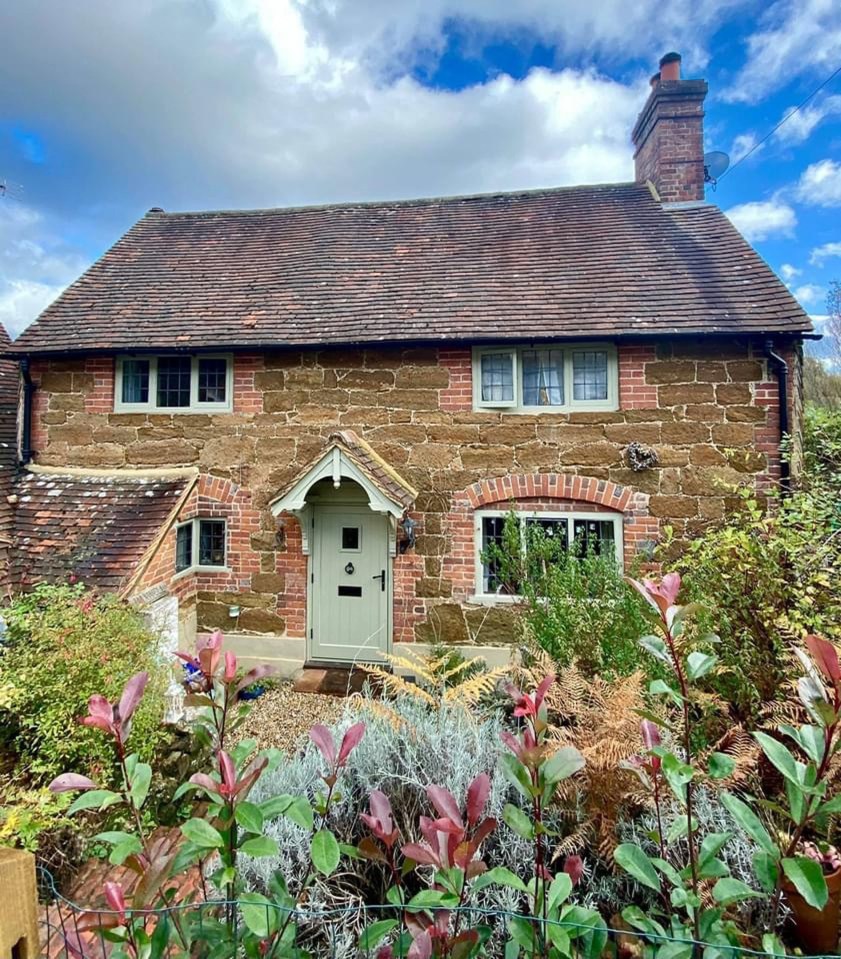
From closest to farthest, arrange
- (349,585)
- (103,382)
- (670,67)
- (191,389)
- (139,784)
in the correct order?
(139,784) < (349,585) < (191,389) < (103,382) < (670,67)

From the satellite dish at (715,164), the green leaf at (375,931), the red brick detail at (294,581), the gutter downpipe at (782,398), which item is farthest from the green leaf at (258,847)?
the satellite dish at (715,164)

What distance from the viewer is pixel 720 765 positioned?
1775mm

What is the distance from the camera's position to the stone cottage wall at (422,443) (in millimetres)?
7480

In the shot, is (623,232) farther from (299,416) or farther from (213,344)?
(213,344)

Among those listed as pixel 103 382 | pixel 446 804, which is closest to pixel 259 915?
pixel 446 804

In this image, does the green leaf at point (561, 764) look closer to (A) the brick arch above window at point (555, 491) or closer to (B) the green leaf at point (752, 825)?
(B) the green leaf at point (752, 825)

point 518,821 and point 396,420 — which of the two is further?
point 396,420

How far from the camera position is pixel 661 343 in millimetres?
7609

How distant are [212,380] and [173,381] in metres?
0.74

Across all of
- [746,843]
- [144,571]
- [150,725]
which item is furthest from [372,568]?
[746,843]

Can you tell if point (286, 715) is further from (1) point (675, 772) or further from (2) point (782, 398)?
(2) point (782, 398)

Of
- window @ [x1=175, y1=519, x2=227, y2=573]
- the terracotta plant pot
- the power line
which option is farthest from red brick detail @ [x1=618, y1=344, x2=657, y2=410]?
window @ [x1=175, y1=519, x2=227, y2=573]

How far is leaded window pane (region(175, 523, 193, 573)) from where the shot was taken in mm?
8298

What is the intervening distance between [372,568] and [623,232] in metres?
7.93
